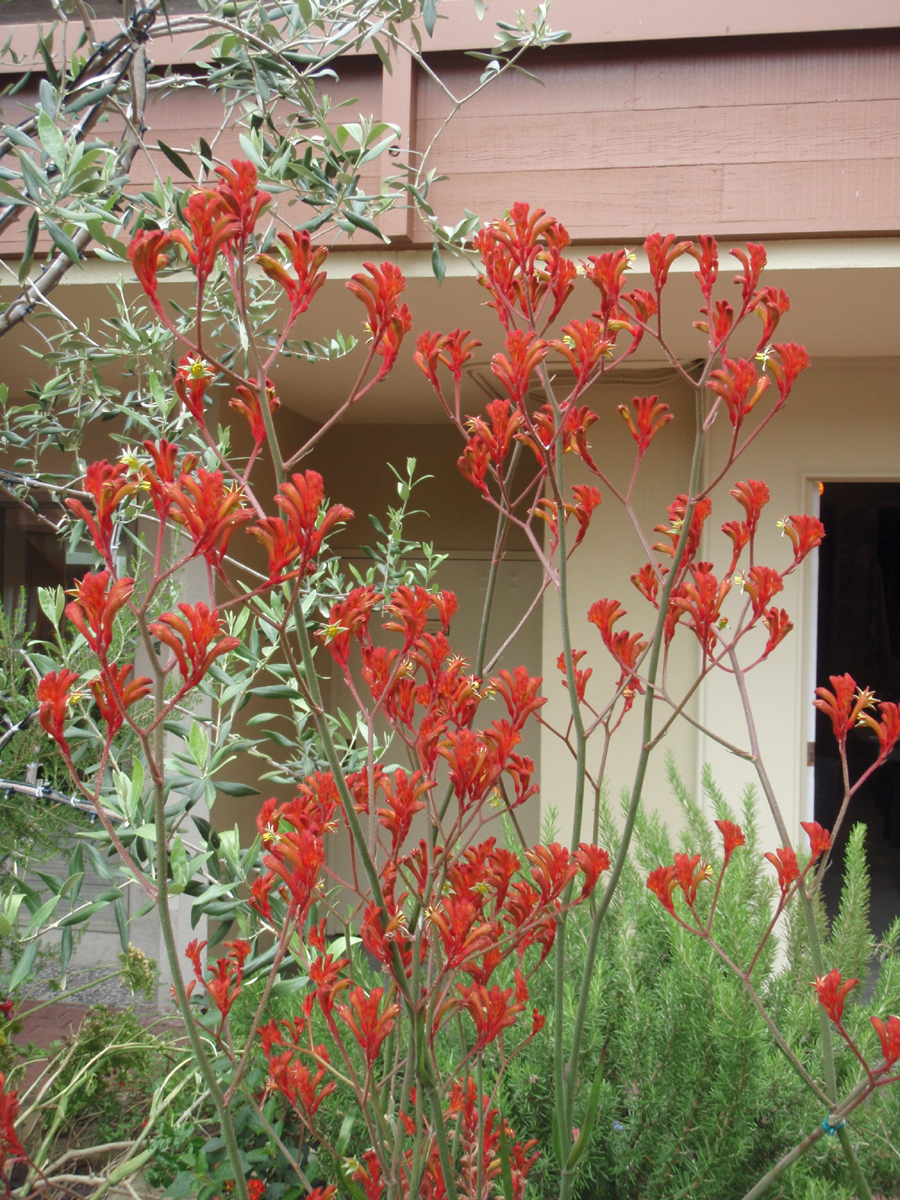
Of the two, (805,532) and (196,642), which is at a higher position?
(805,532)

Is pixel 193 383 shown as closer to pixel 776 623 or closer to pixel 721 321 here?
pixel 721 321

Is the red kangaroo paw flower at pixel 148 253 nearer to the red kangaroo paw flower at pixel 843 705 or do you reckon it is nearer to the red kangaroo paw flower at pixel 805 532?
the red kangaroo paw flower at pixel 805 532

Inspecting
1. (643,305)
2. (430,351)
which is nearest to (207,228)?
(430,351)

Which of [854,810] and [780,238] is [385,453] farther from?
[854,810]

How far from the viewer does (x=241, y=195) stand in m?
0.76

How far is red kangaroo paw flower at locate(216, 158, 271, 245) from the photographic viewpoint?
29.2 inches

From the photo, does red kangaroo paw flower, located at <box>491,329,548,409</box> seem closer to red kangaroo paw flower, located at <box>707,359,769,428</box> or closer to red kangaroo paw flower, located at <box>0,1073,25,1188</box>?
red kangaroo paw flower, located at <box>707,359,769,428</box>

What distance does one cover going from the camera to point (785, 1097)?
167 cm

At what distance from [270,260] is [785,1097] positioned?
1725 millimetres

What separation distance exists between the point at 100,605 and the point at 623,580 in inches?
130

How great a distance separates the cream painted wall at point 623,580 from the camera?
149 inches

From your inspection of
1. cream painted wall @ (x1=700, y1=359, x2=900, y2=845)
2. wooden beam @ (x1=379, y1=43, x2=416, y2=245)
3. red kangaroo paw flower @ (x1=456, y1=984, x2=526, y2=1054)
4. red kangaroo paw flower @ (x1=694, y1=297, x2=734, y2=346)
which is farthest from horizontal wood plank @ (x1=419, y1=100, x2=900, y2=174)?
red kangaroo paw flower @ (x1=456, y1=984, x2=526, y2=1054)

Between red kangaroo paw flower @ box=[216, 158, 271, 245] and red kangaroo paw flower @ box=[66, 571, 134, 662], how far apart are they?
320 millimetres

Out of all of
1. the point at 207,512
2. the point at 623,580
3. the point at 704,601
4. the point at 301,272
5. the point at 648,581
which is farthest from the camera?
the point at 623,580
